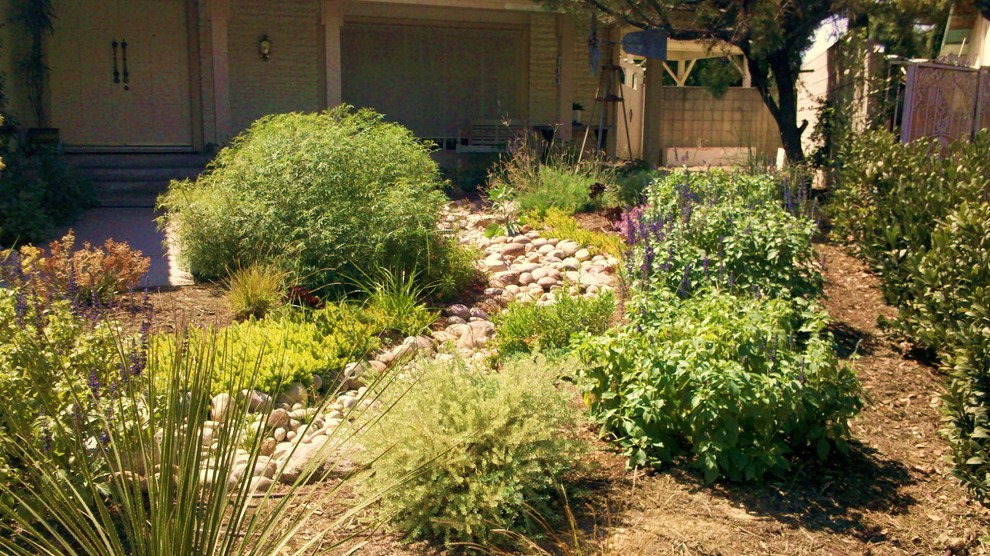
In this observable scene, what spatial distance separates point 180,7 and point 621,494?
38.2 feet

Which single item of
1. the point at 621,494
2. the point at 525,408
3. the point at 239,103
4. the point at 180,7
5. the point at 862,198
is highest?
the point at 180,7

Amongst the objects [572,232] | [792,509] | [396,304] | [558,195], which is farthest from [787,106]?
[792,509]

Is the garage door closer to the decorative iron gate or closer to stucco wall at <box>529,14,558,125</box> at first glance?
stucco wall at <box>529,14,558,125</box>

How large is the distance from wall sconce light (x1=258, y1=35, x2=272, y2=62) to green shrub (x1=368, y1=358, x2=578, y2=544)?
10.9m

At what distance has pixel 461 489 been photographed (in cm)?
362

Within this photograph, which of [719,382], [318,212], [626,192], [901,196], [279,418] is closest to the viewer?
[719,382]

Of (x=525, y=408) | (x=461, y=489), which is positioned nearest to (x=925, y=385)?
(x=525, y=408)

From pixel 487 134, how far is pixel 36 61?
655cm

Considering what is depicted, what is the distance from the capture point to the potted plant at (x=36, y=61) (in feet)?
38.2

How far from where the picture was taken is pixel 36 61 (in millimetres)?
11773

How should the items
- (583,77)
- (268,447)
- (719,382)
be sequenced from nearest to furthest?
(719,382) < (268,447) < (583,77)

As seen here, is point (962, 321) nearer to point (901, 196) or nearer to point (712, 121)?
point (901, 196)

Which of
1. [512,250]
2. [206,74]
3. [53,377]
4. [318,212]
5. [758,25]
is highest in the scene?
[758,25]

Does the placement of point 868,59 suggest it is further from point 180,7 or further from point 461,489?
point 180,7
